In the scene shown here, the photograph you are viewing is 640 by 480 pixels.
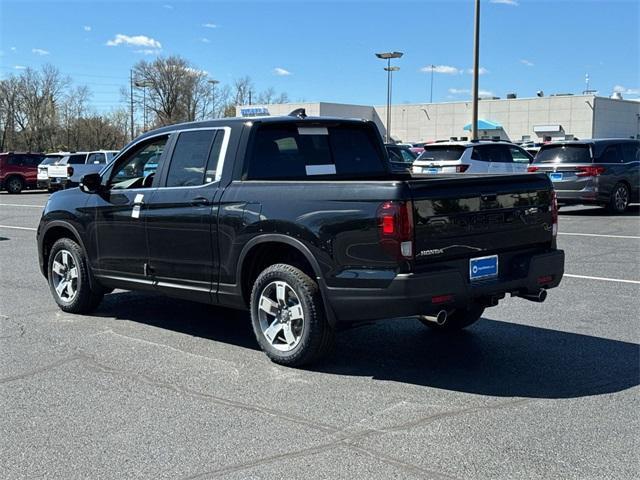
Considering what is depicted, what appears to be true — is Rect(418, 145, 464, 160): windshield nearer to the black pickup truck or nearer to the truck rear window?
the black pickup truck

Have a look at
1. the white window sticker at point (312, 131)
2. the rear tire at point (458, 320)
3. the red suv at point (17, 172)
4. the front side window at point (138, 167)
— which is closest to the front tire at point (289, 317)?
the white window sticker at point (312, 131)

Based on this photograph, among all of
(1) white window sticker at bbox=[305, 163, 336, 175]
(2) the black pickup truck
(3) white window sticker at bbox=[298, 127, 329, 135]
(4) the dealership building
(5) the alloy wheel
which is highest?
(4) the dealership building

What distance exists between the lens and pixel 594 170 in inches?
673

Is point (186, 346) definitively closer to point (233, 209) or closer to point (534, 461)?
point (233, 209)

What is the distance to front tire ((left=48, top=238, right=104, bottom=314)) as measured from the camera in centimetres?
729

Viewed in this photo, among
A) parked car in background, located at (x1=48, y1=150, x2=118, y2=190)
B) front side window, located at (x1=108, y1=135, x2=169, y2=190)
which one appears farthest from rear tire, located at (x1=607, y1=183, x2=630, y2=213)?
parked car in background, located at (x1=48, y1=150, x2=118, y2=190)

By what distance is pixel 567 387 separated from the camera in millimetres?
5000

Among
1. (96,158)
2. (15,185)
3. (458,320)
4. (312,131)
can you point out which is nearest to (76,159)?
(96,158)

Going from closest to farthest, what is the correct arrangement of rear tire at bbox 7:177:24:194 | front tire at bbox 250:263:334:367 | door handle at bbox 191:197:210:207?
front tire at bbox 250:263:334:367 → door handle at bbox 191:197:210:207 → rear tire at bbox 7:177:24:194

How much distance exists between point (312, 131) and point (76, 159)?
28087mm

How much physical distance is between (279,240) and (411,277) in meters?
1.11

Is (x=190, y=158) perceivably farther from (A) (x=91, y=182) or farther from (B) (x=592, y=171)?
(B) (x=592, y=171)

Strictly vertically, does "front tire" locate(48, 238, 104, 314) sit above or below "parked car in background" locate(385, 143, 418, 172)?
below

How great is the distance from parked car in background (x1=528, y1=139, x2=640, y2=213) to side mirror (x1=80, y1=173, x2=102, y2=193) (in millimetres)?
12605
